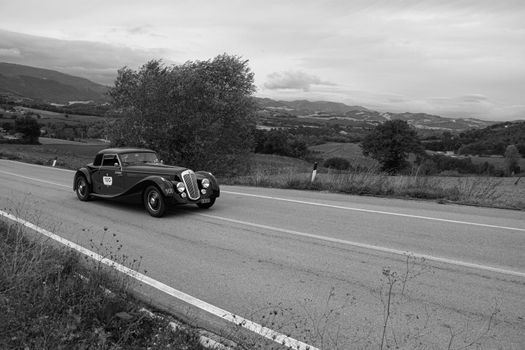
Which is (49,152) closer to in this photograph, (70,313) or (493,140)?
(70,313)

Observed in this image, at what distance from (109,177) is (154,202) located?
6.52 ft

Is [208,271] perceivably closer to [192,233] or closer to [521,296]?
[192,233]

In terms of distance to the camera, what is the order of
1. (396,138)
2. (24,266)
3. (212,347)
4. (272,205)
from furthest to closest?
(396,138), (272,205), (24,266), (212,347)

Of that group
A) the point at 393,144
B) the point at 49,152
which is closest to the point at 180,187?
the point at 49,152

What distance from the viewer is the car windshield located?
33.2ft

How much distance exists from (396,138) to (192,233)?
5503cm

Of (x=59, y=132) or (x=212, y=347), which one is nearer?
A: (x=212, y=347)

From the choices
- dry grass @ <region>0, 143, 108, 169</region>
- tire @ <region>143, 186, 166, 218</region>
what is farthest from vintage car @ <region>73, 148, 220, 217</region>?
dry grass @ <region>0, 143, 108, 169</region>

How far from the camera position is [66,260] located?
15.7ft

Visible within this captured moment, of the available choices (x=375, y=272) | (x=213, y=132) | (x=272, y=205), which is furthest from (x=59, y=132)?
(x=375, y=272)

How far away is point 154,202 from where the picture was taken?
8938mm

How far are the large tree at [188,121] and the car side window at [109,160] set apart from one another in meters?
16.6

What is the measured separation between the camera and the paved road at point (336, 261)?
3787 mm

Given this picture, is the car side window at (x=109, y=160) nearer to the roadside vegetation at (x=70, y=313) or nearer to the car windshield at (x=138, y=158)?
the car windshield at (x=138, y=158)
